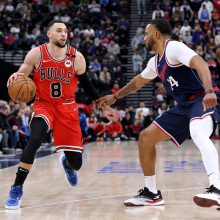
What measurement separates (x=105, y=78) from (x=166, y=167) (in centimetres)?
966

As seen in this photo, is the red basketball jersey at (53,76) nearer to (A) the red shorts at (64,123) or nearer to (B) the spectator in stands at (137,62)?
(A) the red shorts at (64,123)

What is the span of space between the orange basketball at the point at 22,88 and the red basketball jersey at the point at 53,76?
28cm

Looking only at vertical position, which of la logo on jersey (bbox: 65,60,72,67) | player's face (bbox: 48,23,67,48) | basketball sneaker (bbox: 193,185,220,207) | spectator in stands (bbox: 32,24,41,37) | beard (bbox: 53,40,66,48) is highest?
spectator in stands (bbox: 32,24,41,37)

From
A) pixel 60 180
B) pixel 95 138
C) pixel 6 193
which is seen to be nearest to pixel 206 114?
pixel 6 193

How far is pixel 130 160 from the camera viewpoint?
8.72 m

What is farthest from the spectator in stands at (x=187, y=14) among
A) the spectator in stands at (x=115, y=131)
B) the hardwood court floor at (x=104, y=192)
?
the hardwood court floor at (x=104, y=192)

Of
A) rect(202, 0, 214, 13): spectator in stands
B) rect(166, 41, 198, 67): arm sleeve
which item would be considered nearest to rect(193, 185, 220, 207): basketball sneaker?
rect(166, 41, 198, 67): arm sleeve

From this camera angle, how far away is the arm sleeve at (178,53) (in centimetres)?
371

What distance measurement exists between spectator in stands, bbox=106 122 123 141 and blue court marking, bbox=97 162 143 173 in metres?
7.47

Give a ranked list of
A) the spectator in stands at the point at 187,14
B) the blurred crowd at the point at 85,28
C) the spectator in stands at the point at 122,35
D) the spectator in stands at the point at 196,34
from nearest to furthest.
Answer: the blurred crowd at the point at 85,28 < the spectator in stands at the point at 196,34 < the spectator in stands at the point at 187,14 < the spectator in stands at the point at 122,35

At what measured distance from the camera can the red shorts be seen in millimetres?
4750

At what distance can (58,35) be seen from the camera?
15.5 ft

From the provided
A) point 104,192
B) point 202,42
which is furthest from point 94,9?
point 104,192

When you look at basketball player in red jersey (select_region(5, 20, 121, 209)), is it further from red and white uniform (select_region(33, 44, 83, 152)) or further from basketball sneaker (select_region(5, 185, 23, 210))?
basketball sneaker (select_region(5, 185, 23, 210))
